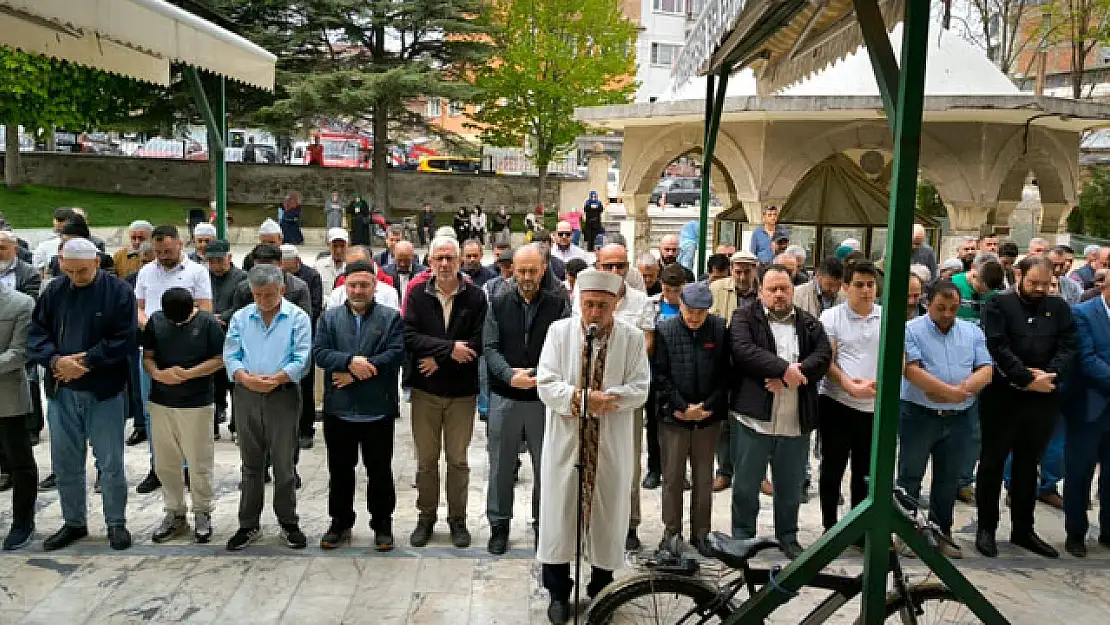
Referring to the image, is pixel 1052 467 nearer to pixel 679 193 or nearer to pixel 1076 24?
pixel 1076 24

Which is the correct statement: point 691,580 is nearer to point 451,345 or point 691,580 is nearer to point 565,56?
point 451,345

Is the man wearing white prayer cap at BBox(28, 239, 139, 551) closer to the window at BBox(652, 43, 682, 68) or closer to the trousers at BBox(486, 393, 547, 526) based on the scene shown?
the trousers at BBox(486, 393, 547, 526)

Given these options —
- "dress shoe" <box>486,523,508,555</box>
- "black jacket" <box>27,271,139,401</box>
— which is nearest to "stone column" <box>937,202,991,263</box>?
"dress shoe" <box>486,523,508,555</box>

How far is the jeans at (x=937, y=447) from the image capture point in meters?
6.20

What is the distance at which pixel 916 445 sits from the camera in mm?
6230

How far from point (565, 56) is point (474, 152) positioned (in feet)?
14.8

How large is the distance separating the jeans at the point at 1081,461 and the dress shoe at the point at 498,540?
Result: 3.74m

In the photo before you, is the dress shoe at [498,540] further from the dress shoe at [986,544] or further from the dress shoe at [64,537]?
the dress shoe at [986,544]

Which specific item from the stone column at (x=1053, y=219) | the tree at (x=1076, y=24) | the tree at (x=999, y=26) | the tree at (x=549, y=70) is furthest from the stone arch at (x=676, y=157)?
the tree at (x=1076, y=24)

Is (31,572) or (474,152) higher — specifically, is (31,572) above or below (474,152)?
below

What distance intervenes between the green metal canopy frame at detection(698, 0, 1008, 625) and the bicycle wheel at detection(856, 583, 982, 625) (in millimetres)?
117

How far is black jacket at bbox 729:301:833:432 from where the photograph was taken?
5.98 m

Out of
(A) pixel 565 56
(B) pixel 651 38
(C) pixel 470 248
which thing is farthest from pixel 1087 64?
(C) pixel 470 248

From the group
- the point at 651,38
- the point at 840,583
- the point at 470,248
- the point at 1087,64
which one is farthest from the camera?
the point at 651,38
